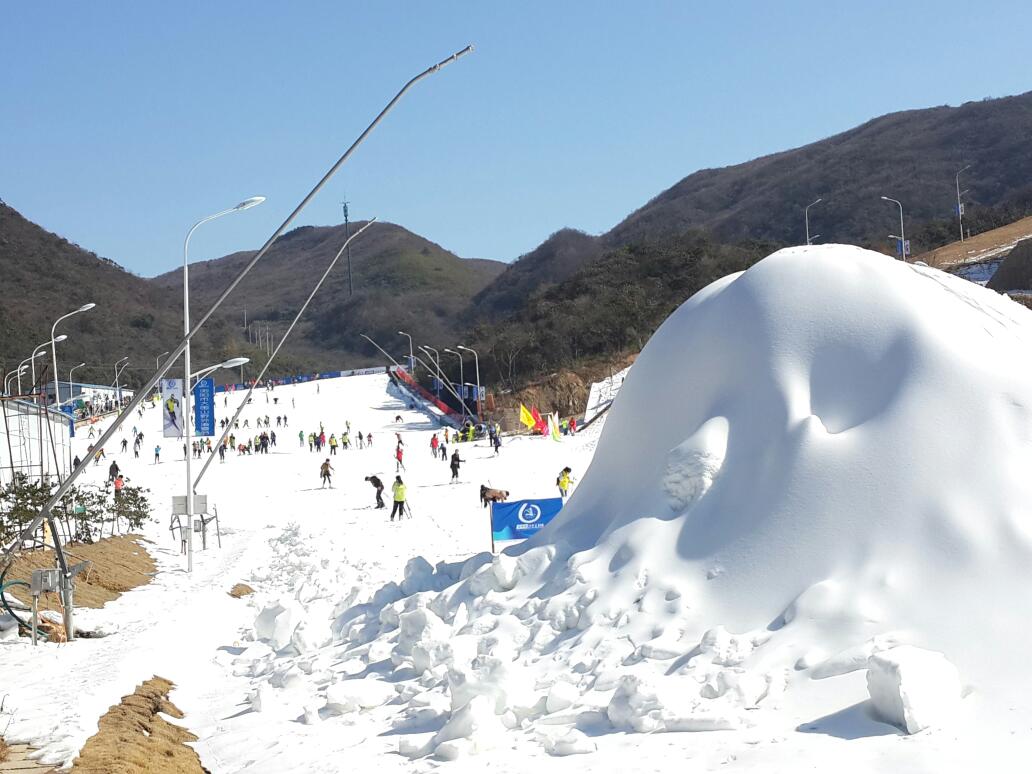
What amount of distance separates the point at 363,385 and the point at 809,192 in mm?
121743

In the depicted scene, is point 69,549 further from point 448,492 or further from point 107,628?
point 448,492

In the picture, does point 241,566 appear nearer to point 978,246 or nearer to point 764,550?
point 764,550

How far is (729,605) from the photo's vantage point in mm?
9102

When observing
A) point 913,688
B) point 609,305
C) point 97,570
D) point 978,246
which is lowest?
point 97,570

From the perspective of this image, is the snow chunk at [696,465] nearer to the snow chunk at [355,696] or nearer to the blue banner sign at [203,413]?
the snow chunk at [355,696]

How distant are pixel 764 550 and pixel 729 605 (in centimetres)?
61

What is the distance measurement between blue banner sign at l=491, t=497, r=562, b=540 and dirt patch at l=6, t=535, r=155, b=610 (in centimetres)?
623

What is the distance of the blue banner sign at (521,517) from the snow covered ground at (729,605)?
3.07 meters

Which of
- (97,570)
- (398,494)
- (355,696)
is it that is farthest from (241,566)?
(355,696)

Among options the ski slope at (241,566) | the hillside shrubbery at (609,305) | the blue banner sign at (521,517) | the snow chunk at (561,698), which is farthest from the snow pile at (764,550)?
the hillside shrubbery at (609,305)

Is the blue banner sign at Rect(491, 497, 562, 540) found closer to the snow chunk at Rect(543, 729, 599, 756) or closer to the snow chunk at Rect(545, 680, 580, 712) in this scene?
the snow chunk at Rect(545, 680, 580, 712)

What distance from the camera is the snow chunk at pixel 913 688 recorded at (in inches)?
270

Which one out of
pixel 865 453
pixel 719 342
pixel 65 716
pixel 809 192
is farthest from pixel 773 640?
pixel 809 192

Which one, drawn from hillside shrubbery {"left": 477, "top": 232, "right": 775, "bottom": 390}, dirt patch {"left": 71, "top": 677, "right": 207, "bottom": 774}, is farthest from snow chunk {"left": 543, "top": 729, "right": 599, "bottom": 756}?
hillside shrubbery {"left": 477, "top": 232, "right": 775, "bottom": 390}
